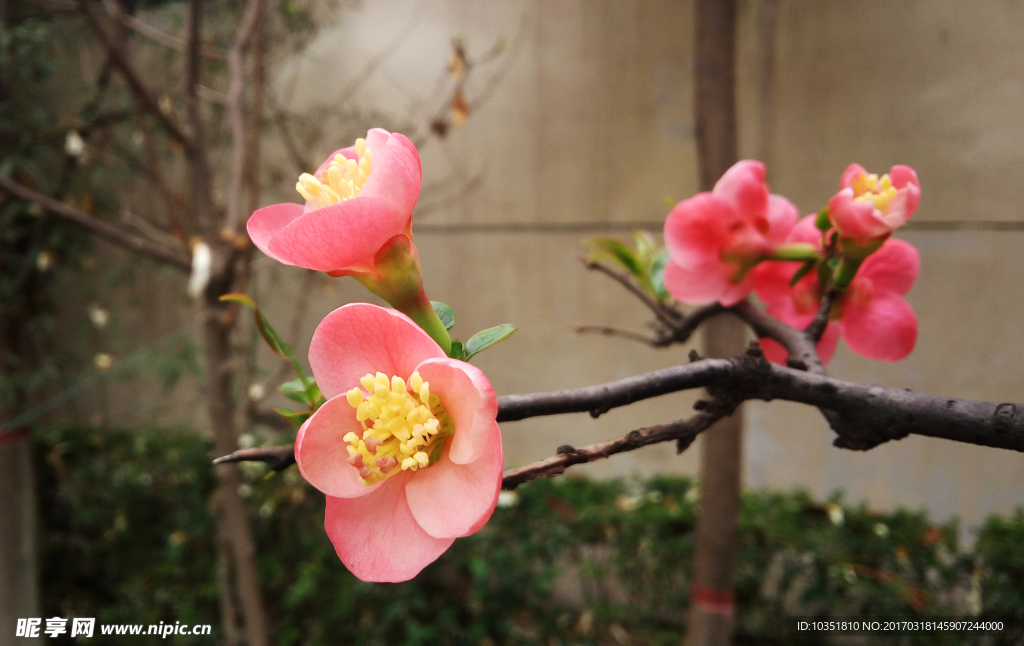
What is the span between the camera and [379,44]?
158cm

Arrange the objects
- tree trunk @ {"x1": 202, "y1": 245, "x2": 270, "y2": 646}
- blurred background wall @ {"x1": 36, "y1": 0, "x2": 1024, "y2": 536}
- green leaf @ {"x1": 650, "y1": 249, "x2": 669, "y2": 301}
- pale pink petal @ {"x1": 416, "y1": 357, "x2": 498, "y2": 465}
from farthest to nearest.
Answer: tree trunk @ {"x1": 202, "y1": 245, "x2": 270, "y2": 646}, blurred background wall @ {"x1": 36, "y1": 0, "x2": 1024, "y2": 536}, green leaf @ {"x1": 650, "y1": 249, "x2": 669, "y2": 301}, pale pink petal @ {"x1": 416, "y1": 357, "x2": 498, "y2": 465}

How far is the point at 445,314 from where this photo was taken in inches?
10.5

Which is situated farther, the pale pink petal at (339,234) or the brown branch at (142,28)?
the brown branch at (142,28)

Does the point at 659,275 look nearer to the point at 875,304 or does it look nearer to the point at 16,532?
the point at 875,304

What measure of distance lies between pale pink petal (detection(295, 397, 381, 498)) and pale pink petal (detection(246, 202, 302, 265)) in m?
0.07

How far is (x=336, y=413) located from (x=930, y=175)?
875mm

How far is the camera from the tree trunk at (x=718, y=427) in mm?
889

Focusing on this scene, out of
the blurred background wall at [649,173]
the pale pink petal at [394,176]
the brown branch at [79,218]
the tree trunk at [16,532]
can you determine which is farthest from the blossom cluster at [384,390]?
the tree trunk at [16,532]

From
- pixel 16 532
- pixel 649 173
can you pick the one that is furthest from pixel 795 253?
pixel 16 532

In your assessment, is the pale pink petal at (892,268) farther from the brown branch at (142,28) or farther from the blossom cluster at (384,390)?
the brown branch at (142,28)

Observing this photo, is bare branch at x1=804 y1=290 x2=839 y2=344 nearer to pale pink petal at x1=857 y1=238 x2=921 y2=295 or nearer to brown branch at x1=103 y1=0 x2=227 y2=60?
pale pink petal at x1=857 y1=238 x2=921 y2=295

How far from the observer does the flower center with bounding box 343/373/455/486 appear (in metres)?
0.19

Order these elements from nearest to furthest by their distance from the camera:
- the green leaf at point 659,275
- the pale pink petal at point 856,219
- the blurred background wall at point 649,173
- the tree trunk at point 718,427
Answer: the pale pink petal at point 856,219 → the green leaf at point 659,275 → the blurred background wall at point 649,173 → the tree trunk at point 718,427

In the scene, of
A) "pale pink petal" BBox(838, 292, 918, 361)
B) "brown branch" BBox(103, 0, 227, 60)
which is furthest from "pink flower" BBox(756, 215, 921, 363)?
"brown branch" BBox(103, 0, 227, 60)
